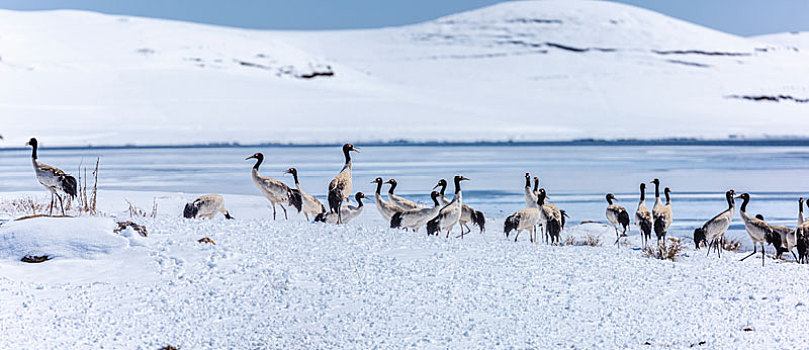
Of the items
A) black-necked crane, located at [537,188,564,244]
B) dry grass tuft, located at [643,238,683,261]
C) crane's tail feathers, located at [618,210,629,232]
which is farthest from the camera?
crane's tail feathers, located at [618,210,629,232]

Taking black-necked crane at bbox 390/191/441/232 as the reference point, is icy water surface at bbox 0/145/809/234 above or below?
above

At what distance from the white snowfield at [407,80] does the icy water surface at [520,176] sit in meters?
20.2

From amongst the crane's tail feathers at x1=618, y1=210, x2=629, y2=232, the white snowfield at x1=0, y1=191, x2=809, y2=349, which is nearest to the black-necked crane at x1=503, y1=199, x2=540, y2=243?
the white snowfield at x1=0, y1=191, x2=809, y2=349

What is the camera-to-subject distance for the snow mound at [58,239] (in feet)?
26.4

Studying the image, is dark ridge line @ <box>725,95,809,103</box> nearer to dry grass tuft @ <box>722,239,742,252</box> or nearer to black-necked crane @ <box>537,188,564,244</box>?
dry grass tuft @ <box>722,239,742,252</box>

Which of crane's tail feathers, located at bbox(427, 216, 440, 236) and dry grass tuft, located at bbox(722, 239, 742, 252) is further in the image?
dry grass tuft, located at bbox(722, 239, 742, 252)

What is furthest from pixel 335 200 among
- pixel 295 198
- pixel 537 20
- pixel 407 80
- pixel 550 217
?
pixel 537 20

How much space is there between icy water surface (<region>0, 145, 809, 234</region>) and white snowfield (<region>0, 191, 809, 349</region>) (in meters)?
4.22

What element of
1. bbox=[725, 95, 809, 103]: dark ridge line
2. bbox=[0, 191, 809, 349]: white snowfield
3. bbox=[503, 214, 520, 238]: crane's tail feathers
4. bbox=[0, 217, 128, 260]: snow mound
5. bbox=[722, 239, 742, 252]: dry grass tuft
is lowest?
bbox=[0, 191, 809, 349]: white snowfield

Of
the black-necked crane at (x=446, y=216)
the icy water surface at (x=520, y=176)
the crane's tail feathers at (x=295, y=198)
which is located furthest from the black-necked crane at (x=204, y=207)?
the icy water surface at (x=520, y=176)

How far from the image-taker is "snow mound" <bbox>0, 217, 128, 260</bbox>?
8.05 meters

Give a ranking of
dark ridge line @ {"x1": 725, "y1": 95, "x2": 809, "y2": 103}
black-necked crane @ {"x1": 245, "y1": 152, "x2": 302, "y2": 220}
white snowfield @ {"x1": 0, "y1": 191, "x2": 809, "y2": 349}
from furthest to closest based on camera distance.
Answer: dark ridge line @ {"x1": 725, "y1": 95, "x2": 809, "y2": 103}, black-necked crane @ {"x1": 245, "y1": 152, "x2": 302, "y2": 220}, white snowfield @ {"x1": 0, "y1": 191, "x2": 809, "y2": 349}

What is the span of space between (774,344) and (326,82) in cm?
7385

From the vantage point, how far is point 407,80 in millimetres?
88250
